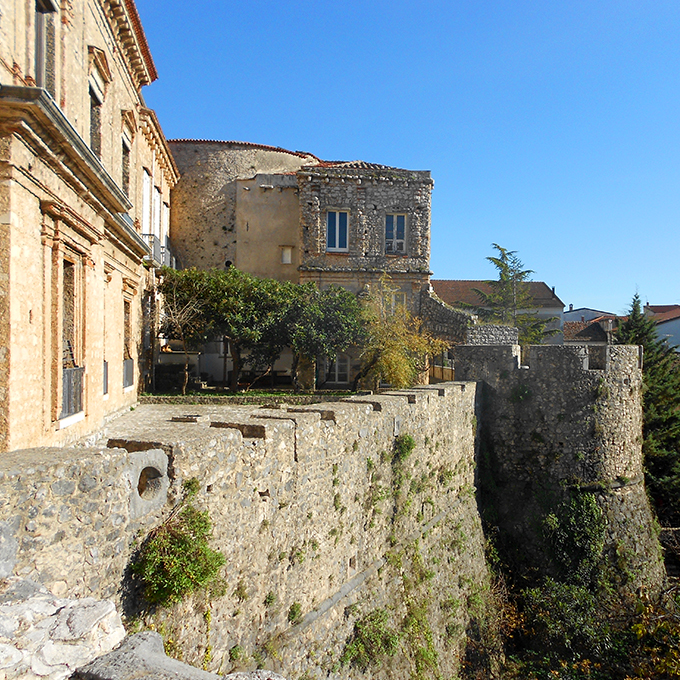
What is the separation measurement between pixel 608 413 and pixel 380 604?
7801 millimetres

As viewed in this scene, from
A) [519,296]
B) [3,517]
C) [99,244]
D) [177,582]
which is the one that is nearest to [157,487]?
[177,582]

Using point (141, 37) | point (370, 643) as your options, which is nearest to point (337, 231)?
point (141, 37)

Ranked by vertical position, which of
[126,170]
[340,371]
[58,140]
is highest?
[126,170]

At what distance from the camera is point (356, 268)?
862 inches

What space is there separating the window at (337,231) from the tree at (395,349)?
4.26 m

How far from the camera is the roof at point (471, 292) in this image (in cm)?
3931

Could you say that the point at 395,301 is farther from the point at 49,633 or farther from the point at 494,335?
the point at 49,633

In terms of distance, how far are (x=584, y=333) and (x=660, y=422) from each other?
19.9 metres

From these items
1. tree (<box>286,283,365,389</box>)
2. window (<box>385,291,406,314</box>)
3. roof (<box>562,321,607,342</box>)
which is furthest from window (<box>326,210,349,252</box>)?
roof (<box>562,321,607,342</box>)

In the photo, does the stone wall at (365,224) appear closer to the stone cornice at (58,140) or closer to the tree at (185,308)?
the tree at (185,308)

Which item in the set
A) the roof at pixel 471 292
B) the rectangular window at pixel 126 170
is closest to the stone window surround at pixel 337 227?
the rectangular window at pixel 126 170

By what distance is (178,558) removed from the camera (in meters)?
3.67

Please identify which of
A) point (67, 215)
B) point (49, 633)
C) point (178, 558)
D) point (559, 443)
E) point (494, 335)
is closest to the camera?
point (49, 633)

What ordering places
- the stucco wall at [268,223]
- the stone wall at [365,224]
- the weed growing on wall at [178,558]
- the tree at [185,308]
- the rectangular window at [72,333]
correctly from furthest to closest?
the stucco wall at [268,223]
the stone wall at [365,224]
the tree at [185,308]
the rectangular window at [72,333]
the weed growing on wall at [178,558]
